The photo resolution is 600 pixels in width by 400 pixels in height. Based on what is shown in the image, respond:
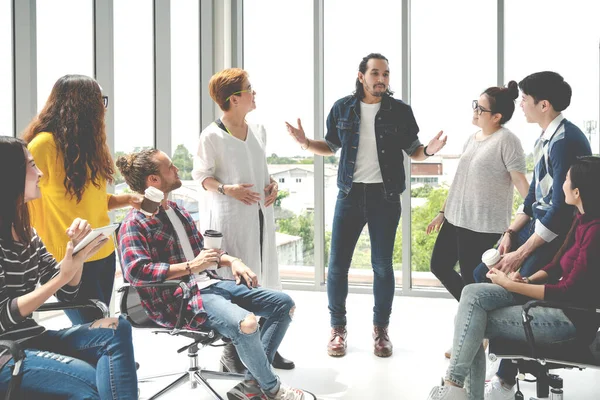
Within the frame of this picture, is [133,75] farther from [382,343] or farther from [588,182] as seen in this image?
[588,182]

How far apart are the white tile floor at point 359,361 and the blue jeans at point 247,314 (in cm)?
44

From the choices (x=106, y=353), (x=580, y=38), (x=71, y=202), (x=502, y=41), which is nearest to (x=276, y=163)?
(x=502, y=41)

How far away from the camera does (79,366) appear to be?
1960 millimetres

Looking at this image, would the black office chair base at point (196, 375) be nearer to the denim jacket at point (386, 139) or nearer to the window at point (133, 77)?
the denim jacket at point (386, 139)

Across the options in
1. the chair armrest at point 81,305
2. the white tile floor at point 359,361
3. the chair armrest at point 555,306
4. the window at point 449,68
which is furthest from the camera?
the window at point 449,68

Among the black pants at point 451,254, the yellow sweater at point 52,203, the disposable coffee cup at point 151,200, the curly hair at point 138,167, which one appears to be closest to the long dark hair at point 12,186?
the yellow sweater at point 52,203

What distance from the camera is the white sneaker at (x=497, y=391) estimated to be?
9.48ft

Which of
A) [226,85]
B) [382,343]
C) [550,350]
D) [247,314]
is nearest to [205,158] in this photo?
[226,85]

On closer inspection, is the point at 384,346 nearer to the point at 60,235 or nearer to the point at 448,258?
the point at 448,258

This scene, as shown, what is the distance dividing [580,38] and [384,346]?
9.70 ft

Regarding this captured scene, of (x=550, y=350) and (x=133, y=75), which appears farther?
(x=133, y=75)

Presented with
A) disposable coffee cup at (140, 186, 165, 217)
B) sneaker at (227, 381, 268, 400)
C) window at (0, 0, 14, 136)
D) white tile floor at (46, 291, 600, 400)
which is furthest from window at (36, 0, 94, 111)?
sneaker at (227, 381, 268, 400)

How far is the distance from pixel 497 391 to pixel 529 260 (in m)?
0.66

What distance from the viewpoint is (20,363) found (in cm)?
174
